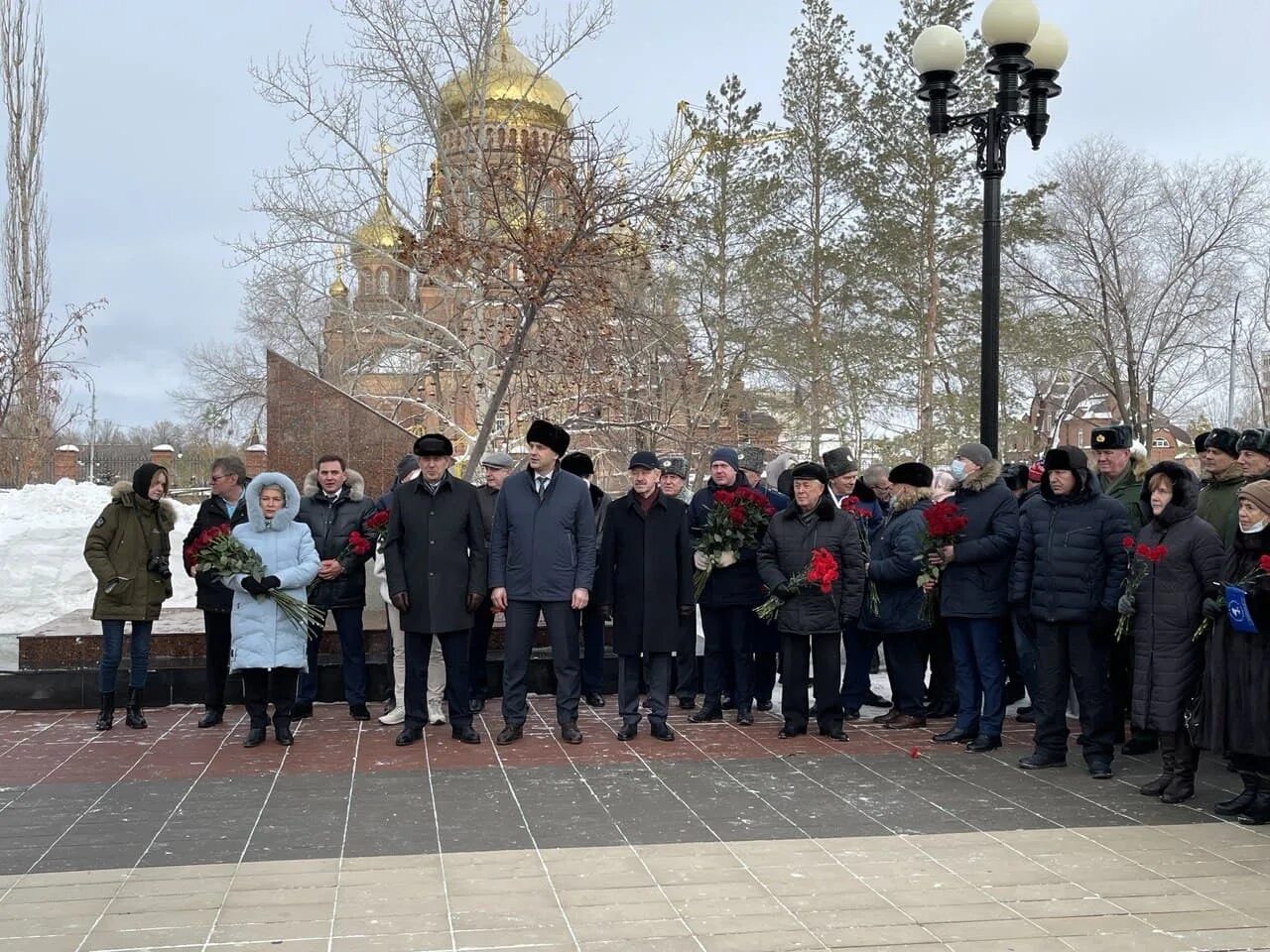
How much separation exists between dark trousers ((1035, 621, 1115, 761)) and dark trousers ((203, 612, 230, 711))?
554 centimetres

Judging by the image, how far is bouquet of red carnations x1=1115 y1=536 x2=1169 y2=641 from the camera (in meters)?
7.07

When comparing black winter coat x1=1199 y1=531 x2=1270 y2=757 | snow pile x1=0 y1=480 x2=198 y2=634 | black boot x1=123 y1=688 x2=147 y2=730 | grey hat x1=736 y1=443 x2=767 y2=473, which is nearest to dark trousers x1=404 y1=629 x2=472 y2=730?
black boot x1=123 y1=688 x2=147 y2=730

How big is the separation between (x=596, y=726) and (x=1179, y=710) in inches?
154

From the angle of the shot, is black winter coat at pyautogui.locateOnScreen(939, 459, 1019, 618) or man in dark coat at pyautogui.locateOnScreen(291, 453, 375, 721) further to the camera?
man in dark coat at pyautogui.locateOnScreen(291, 453, 375, 721)

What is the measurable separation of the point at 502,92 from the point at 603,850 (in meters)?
20.4

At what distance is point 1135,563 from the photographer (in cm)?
750

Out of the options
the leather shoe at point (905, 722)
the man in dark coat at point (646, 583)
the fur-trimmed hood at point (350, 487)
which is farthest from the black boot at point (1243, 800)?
the fur-trimmed hood at point (350, 487)

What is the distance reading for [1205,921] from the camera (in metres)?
4.90

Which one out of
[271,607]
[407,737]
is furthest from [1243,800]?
[271,607]

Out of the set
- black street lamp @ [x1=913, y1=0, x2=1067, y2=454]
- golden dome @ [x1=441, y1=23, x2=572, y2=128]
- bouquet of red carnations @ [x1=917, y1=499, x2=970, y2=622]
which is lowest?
bouquet of red carnations @ [x1=917, y1=499, x2=970, y2=622]

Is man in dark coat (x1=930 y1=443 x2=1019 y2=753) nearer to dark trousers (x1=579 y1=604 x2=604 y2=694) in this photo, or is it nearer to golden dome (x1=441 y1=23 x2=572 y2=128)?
dark trousers (x1=579 y1=604 x2=604 y2=694)

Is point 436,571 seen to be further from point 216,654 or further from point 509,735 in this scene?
point 216,654

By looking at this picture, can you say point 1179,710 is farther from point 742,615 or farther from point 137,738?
point 137,738

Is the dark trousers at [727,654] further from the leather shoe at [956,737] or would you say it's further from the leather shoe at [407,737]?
the leather shoe at [407,737]
